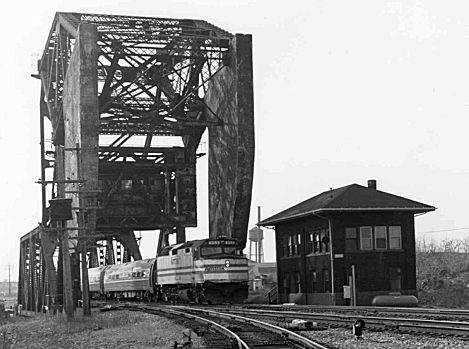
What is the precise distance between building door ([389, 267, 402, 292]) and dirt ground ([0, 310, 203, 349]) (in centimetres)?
1550

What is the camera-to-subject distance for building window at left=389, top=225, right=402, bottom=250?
46031 mm

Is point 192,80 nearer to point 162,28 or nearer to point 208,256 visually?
point 162,28

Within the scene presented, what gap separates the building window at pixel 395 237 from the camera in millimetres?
46031

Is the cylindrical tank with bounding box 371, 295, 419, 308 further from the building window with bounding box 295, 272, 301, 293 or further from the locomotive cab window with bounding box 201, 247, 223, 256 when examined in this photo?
the building window with bounding box 295, 272, 301, 293

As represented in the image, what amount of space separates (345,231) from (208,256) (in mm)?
7862

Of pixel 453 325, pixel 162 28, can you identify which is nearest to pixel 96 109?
pixel 162 28

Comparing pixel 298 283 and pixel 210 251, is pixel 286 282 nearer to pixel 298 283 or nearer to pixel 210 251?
pixel 298 283

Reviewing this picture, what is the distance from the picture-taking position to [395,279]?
150 ft

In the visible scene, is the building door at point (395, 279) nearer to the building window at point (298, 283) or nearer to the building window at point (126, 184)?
the building window at point (298, 283)

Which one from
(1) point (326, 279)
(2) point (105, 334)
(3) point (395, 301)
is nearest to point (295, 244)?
(1) point (326, 279)

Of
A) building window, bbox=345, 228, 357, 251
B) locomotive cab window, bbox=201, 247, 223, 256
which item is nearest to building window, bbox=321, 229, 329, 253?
building window, bbox=345, 228, 357, 251

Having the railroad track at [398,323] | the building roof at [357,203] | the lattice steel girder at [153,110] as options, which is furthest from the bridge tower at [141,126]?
the railroad track at [398,323]

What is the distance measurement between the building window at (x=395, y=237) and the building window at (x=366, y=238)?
3.84 feet

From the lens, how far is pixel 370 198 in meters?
46.8
